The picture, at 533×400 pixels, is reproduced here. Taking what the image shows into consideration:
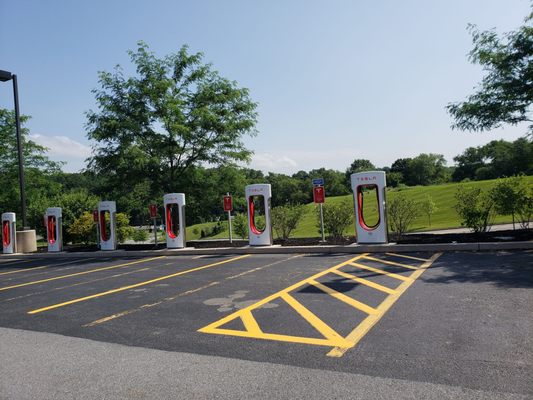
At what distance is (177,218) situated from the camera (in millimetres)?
14805

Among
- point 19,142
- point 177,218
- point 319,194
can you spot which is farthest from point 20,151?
point 319,194

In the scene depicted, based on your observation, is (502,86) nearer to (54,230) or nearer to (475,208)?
(475,208)

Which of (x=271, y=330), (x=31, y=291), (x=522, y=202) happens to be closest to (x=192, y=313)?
(x=271, y=330)

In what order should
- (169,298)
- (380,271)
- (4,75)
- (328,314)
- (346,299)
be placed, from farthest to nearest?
(4,75), (380,271), (169,298), (346,299), (328,314)

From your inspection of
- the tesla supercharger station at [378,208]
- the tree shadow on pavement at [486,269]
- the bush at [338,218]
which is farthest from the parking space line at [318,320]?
the bush at [338,218]

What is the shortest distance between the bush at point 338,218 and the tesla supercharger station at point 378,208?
2.44 m

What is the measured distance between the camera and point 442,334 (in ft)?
14.2

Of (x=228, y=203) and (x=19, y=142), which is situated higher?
(x=19, y=142)

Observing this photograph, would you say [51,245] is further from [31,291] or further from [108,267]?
[31,291]

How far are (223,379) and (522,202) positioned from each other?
1220 centimetres

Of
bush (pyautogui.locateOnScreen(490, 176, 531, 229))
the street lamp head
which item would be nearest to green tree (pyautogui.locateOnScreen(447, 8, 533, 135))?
bush (pyautogui.locateOnScreen(490, 176, 531, 229))

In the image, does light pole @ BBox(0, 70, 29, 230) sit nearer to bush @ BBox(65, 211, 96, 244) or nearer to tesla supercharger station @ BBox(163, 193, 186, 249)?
bush @ BBox(65, 211, 96, 244)

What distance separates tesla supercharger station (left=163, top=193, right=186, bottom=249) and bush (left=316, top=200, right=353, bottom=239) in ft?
17.0

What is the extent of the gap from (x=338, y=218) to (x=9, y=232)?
13976mm
